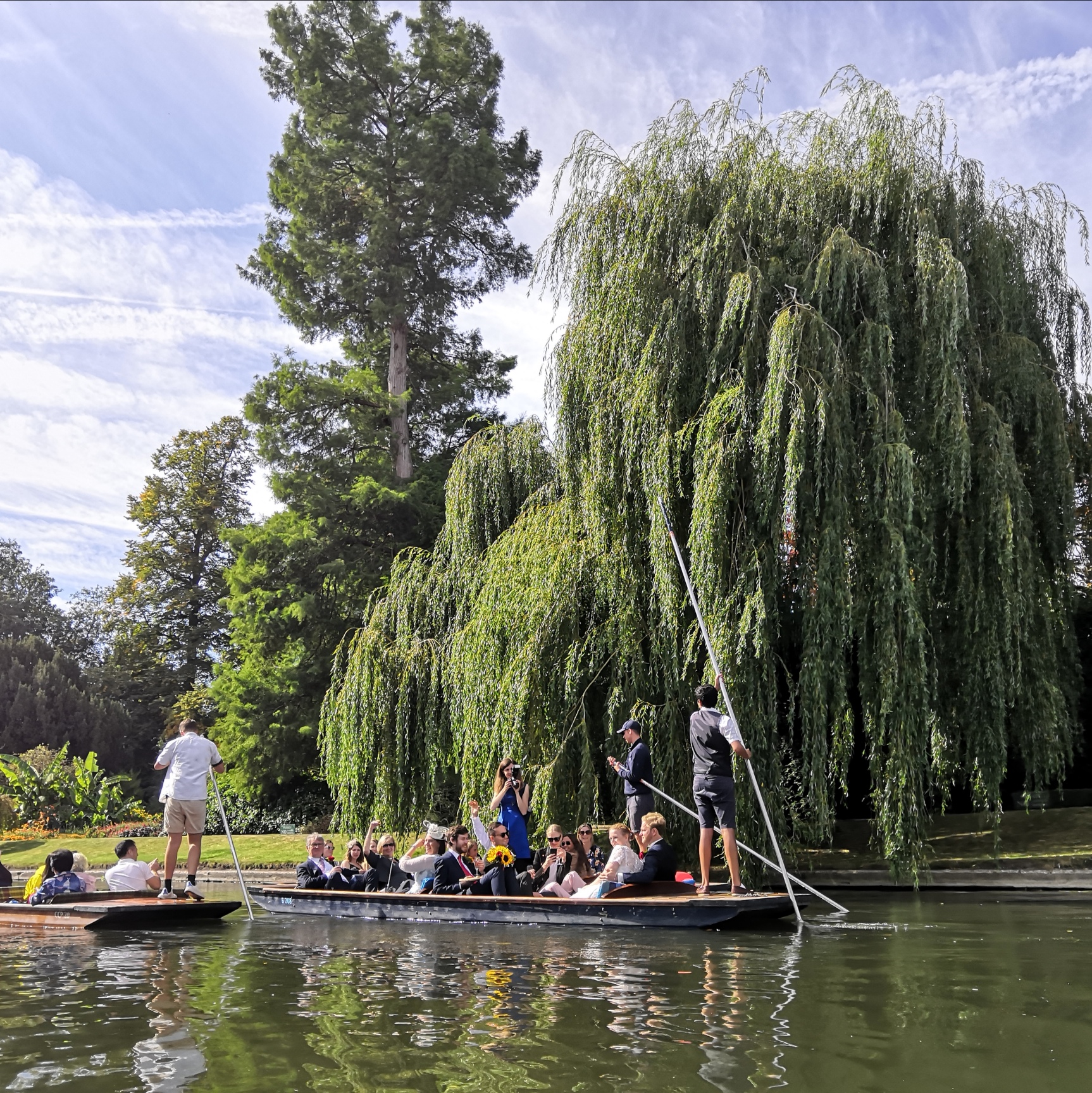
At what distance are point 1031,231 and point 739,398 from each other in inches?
199

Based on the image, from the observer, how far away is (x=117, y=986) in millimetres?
6363

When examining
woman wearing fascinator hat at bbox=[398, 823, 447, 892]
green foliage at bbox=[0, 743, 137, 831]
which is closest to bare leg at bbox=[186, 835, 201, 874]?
woman wearing fascinator hat at bbox=[398, 823, 447, 892]

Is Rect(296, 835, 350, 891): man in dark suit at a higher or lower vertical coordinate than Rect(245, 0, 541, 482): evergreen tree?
lower

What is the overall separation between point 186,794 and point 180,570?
93.8 feet

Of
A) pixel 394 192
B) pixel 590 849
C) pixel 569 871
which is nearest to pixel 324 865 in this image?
pixel 590 849

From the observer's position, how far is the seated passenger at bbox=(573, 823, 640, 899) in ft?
31.4

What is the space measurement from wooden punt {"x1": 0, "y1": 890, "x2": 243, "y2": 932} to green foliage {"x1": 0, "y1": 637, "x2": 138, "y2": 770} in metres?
29.3

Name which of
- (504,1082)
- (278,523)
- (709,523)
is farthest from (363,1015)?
(278,523)

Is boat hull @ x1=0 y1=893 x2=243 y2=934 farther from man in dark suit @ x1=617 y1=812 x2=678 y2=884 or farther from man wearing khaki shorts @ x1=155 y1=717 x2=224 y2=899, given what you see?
man in dark suit @ x1=617 y1=812 x2=678 y2=884

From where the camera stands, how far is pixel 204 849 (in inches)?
841

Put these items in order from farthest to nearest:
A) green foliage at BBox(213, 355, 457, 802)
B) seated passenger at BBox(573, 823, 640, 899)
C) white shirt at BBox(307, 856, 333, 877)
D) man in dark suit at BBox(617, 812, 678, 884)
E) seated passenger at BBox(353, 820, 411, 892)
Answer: green foliage at BBox(213, 355, 457, 802) → white shirt at BBox(307, 856, 333, 877) → seated passenger at BBox(353, 820, 411, 892) → seated passenger at BBox(573, 823, 640, 899) → man in dark suit at BBox(617, 812, 678, 884)

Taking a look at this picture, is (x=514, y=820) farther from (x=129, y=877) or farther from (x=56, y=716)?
(x=56, y=716)

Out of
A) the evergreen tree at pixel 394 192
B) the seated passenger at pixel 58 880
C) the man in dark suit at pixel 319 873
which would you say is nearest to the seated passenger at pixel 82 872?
the seated passenger at pixel 58 880

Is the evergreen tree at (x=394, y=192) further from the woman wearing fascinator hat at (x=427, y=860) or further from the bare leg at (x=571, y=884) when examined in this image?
the bare leg at (x=571, y=884)
